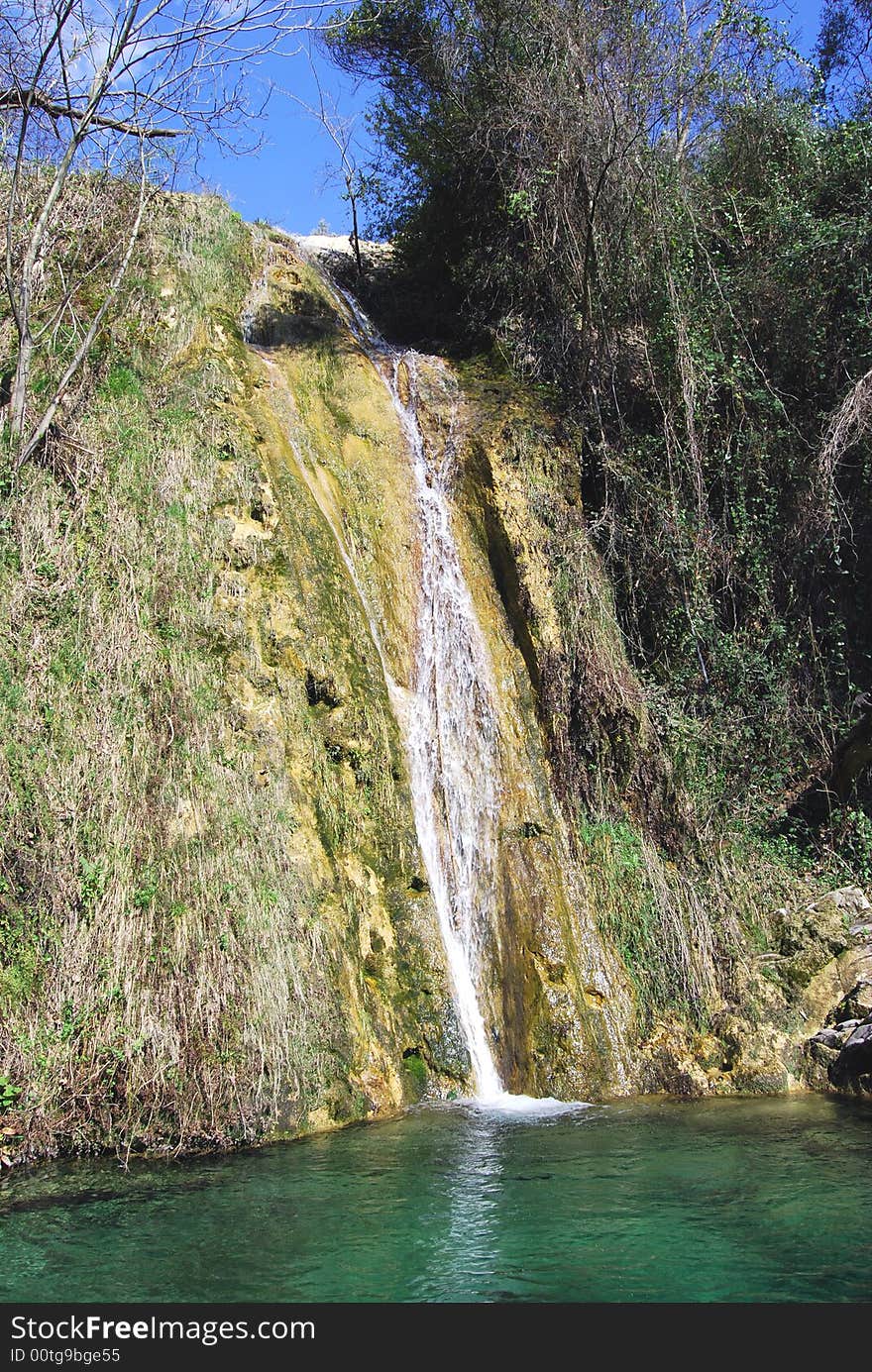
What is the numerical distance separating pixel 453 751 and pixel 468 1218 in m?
4.90

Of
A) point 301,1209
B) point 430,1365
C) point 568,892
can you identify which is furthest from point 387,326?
point 430,1365

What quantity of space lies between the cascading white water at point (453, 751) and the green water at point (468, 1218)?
60.7 inches

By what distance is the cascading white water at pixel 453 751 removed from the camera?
26.6ft

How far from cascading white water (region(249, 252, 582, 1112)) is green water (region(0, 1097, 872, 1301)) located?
1542mm

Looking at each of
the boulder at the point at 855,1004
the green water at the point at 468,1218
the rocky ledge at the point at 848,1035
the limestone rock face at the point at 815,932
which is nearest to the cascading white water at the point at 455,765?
the green water at the point at 468,1218

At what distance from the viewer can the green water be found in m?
3.93

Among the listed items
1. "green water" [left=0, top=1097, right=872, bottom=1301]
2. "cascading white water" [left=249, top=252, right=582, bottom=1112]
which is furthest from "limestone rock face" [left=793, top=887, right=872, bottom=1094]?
"cascading white water" [left=249, top=252, right=582, bottom=1112]

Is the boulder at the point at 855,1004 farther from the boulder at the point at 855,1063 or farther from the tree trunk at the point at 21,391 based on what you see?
the tree trunk at the point at 21,391

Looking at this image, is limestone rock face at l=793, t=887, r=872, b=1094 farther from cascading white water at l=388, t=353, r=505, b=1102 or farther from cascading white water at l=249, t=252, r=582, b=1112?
cascading white water at l=388, t=353, r=505, b=1102

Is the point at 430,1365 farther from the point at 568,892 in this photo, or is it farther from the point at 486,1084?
the point at 568,892

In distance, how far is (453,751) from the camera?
365 inches

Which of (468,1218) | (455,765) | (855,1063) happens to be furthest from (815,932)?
(468,1218)

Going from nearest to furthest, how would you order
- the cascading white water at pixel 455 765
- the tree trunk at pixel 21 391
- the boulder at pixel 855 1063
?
the boulder at pixel 855 1063 < the cascading white water at pixel 455 765 < the tree trunk at pixel 21 391

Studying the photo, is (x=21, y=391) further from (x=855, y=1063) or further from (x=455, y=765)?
(x=855, y=1063)
